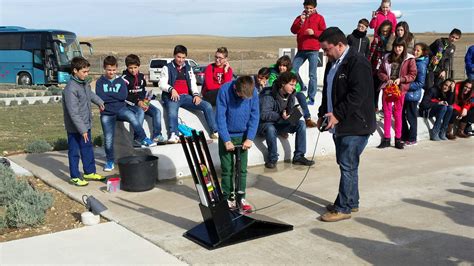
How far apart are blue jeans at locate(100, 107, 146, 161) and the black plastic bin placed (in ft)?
2.87

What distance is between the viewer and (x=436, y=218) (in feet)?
17.3

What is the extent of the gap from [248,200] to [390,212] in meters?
1.65

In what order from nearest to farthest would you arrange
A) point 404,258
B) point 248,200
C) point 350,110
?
1. point 404,258
2. point 350,110
3. point 248,200

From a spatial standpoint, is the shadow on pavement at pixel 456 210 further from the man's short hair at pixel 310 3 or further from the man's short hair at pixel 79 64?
the man's short hair at pixel 310 3

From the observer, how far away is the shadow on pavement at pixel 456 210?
5.19 meters

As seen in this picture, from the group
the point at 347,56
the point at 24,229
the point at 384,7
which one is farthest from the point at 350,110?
the point at 384,7

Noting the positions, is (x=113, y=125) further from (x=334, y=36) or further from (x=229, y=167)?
(x=334, y=36)

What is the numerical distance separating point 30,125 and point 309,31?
814 cm

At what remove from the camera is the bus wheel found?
28.9 meters

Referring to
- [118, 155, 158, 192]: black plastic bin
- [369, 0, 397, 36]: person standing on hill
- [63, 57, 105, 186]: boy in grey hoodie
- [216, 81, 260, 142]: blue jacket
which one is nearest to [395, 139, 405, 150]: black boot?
[369, 0, 397, 36]: person standing on hill

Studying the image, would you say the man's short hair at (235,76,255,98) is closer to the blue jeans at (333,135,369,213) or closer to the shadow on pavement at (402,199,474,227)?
the blue jeans at (333,135,369,213)

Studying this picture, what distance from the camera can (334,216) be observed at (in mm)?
5164

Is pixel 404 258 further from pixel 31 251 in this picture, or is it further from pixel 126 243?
pixel 31 251

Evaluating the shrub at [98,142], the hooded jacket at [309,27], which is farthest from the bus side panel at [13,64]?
the hooded jacket at [309,27]
